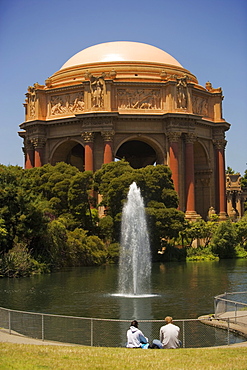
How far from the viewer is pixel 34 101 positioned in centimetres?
7562

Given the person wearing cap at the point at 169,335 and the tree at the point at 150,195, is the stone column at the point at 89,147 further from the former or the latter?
the person wearing cap at the point at 169,335

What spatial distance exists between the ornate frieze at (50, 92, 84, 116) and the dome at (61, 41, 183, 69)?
5.11 metres

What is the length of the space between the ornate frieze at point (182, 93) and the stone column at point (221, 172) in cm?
881

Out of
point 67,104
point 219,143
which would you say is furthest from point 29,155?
point 219,143

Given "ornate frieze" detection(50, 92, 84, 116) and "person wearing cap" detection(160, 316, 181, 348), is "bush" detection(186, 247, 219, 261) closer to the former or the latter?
"ornate frieze" detection(50, 92, 84, 116)

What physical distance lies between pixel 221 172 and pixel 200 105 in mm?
9064

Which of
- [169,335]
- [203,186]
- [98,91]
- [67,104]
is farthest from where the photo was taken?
[203,186]

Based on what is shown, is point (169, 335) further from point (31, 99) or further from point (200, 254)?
point (31, 99)

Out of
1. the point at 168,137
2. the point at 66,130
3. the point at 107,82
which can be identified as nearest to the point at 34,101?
the point at 66,130

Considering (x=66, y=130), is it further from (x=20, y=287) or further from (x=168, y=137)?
(x=20, y=287)

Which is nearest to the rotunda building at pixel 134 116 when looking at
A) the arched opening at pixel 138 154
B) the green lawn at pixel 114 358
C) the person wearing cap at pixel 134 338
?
the arched opening at pixel 138 154

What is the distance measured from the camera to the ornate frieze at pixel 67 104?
72625 mm

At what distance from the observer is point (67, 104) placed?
73875mm

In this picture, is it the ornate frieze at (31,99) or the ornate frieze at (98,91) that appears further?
the ornate frieze at (31,99)
